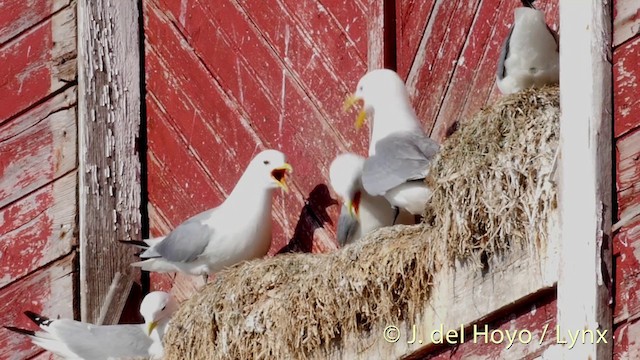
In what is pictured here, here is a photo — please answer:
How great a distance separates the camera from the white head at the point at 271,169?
7.12 metres

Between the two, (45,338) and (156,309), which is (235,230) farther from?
(45,338)

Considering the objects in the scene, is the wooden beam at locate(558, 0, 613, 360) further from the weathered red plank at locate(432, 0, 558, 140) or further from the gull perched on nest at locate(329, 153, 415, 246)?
the gull perched on nest at locate(329, 153, 415, 246)

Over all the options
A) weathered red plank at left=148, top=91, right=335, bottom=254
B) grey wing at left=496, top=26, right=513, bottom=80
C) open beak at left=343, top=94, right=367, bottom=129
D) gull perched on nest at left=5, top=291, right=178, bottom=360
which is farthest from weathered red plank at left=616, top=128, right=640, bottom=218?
weathered red plank at left=148, top=91, right=335, bottom=254

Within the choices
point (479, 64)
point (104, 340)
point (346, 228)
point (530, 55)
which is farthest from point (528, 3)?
point (104, 340)

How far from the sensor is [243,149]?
7480 mm

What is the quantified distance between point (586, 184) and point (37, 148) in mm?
2882

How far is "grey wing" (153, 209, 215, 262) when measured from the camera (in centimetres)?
715

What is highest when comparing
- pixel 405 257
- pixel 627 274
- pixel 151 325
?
pixel 151 325

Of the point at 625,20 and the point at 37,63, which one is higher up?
the point at 37,63

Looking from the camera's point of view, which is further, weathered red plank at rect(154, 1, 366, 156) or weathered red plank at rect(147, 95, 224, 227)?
weathered red plank at rect(147, 95, 224, 227)

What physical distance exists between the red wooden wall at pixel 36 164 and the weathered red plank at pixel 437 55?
4.55 feet

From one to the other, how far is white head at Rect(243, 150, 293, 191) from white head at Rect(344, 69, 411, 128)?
31 centimetres

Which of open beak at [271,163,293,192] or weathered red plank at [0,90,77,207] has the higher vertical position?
weathered red plank at [0,90,77,207]

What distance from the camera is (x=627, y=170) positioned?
5.48 metres
